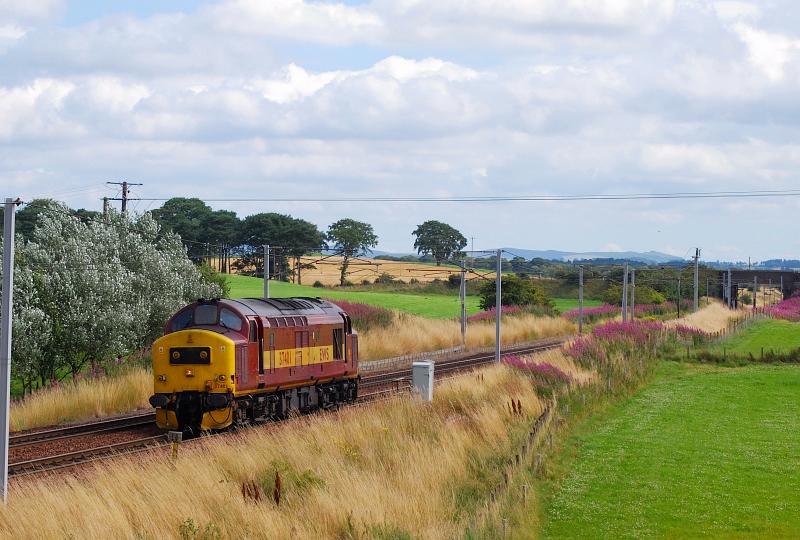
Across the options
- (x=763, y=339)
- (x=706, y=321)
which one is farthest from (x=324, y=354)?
(x=706, y=321)

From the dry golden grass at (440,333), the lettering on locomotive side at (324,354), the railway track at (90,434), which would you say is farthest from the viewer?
the dry golden grass at (440,333)

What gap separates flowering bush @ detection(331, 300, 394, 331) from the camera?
55.8m

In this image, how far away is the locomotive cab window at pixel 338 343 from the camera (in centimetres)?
3091

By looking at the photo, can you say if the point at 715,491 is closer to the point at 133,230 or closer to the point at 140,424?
the point at 140,424

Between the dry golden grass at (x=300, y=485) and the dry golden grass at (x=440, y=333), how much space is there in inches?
1162

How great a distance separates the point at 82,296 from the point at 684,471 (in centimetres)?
2105

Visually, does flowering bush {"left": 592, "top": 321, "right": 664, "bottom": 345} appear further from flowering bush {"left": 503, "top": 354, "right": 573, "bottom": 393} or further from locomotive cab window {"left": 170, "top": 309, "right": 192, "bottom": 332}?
locomotive cab window {"left": 170, "top": 309, "right": 192, "bottom": 332}

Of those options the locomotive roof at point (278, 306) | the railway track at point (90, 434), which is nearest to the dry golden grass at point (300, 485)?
the railway track at point (90, 434)

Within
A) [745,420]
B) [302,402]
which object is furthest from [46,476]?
[745,420]

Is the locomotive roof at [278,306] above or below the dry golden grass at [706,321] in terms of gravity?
above

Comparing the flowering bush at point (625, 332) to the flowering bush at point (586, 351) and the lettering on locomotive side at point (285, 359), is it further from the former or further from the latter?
the lettering on locomotive side at point (285, 359)

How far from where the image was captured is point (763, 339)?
58656mm

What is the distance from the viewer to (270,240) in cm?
12262

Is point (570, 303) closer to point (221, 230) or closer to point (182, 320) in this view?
point (221, 230)
